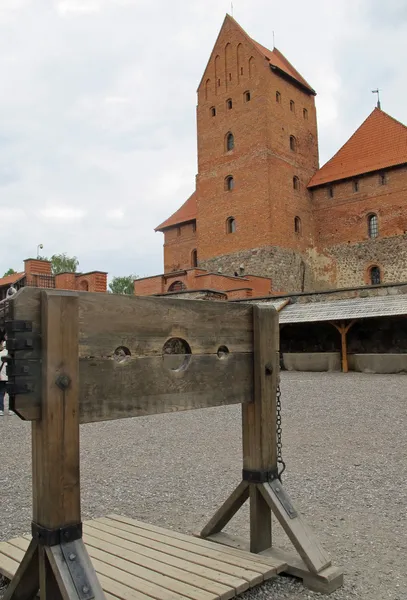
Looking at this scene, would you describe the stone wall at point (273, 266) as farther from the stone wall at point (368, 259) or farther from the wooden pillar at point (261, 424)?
the wooden pillar at point (261, 424)

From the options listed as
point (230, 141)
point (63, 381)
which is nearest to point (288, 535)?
point (63, 381)

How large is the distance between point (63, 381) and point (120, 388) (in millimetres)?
356

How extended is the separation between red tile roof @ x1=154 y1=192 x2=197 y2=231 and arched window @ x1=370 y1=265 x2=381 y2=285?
12.1 m

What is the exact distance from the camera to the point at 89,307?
2.55 meters

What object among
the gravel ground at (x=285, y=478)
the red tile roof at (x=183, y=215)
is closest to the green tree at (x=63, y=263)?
the red tile roof at (x=183, y=215)

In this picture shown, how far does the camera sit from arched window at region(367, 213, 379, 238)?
29.9m

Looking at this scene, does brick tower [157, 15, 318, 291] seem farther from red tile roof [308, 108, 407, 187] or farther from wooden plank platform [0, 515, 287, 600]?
wooden plank platform [0, 515, 287, 600]

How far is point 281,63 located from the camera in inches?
1288

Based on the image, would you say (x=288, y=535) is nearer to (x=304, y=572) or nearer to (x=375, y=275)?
(x=304, y=572)

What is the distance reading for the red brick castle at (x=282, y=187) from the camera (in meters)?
29.2

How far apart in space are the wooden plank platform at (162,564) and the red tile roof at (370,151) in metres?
29.0

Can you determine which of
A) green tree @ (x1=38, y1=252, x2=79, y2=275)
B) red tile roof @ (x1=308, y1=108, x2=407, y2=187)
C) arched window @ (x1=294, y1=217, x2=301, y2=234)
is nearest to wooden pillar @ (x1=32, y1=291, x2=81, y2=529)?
arched window @ (x1=294, y1=217, x2=301, y2=234)

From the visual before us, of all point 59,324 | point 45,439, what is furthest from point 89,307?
point 45,439

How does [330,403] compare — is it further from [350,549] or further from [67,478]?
[67,478]
